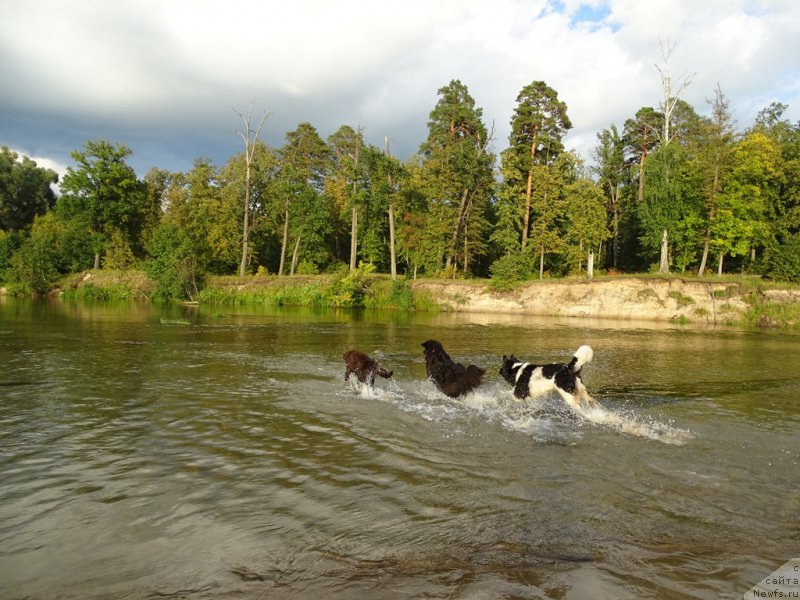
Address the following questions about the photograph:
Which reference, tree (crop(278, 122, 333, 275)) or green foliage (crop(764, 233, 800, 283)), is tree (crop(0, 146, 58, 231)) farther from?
green foliage (crop(764, 233, 800, 283))

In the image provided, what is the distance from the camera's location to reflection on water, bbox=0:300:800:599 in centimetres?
410

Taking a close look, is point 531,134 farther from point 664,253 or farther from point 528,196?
point 664,253

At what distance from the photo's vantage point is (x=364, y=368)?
1139 centimetres

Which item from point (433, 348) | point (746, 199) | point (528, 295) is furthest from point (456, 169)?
point (433, 348)

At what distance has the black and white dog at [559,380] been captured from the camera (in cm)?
914

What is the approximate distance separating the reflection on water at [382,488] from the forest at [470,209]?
36.9 metres

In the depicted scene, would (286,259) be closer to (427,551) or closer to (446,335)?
(446,335)

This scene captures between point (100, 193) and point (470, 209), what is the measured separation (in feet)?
155

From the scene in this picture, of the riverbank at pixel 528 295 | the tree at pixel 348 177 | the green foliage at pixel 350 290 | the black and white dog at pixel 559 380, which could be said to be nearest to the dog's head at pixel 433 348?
the black and white dog at pixel 559 380

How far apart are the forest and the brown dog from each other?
35354 millimetres

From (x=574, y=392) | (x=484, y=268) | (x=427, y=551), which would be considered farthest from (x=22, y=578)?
(x=484, y=268)

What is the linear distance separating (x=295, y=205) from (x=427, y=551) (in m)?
55.3

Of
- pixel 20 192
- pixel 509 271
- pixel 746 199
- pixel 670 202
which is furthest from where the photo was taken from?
pixel 20 192

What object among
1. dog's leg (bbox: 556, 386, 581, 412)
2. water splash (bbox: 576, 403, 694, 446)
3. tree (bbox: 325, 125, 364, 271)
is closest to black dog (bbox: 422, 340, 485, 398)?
dog's leg (bbox: 556, 386, 581, 412)
